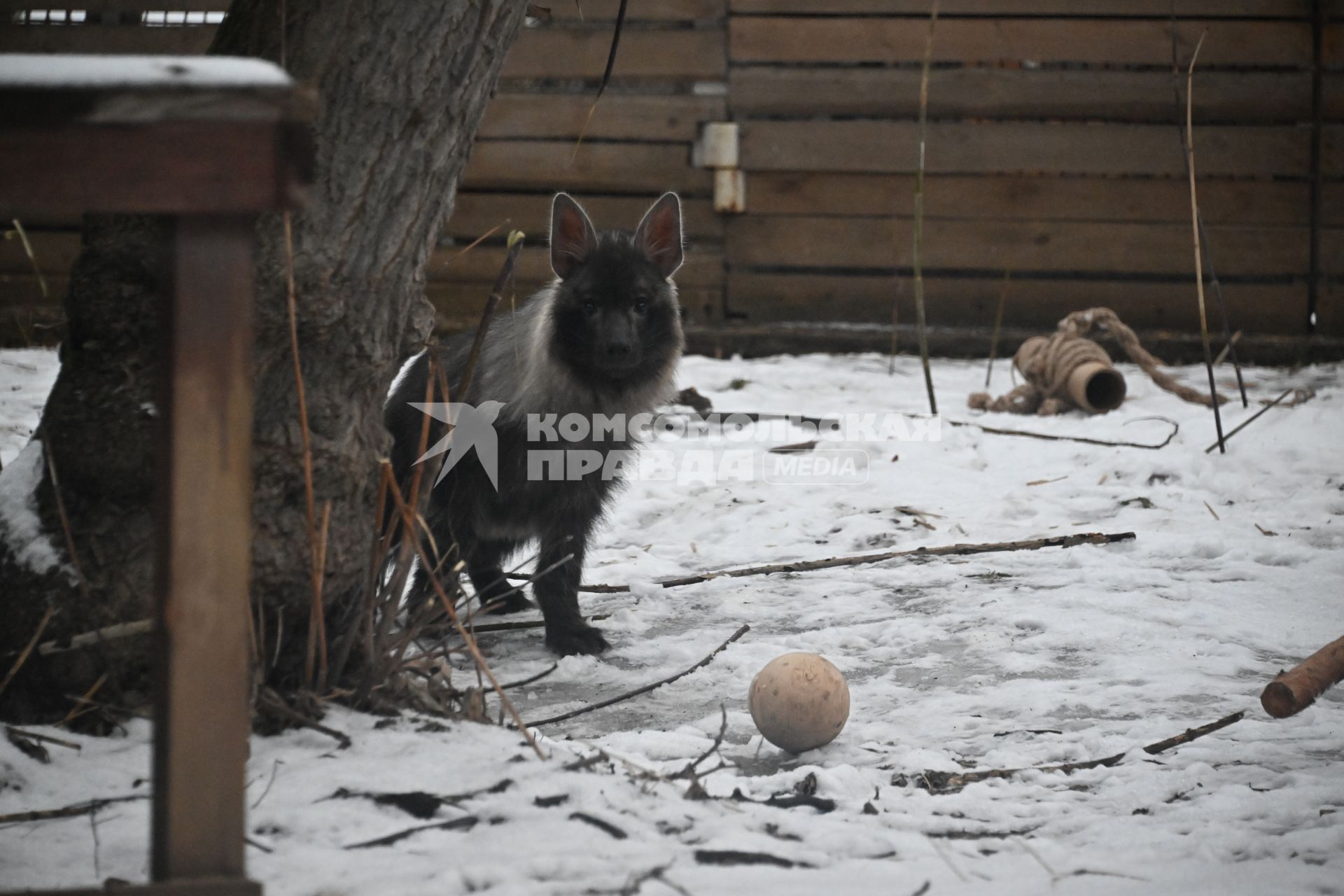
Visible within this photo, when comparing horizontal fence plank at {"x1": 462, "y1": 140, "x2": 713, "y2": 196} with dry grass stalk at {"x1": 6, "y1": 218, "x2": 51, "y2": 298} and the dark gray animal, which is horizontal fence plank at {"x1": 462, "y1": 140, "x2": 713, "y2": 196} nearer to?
dry grass stalk at {"x1": 6, "y1": 218, "x2": 51, "y2": 298}

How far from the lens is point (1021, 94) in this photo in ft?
26.5

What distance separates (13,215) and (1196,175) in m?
7.73

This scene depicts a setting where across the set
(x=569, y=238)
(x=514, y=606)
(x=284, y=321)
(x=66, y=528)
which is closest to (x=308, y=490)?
(x=284, y=321)

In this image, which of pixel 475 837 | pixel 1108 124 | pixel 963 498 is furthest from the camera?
pixel 1108 124

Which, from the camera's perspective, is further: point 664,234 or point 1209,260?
point 1209,260

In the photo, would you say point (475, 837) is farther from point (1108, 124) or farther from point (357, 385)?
point (1108, 124)

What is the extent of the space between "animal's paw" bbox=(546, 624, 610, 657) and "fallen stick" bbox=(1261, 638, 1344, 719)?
196cm

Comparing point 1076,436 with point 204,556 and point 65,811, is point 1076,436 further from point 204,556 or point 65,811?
point 204,556

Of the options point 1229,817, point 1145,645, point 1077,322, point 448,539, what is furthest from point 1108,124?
point 1229,817

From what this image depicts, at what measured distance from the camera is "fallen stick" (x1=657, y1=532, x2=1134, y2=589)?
439 cm

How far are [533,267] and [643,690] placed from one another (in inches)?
215

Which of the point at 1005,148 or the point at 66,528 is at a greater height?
the point at 1005,148

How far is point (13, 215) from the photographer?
Result: 7.09m

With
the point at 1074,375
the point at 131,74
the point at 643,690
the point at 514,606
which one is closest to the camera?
the point at 131,74
